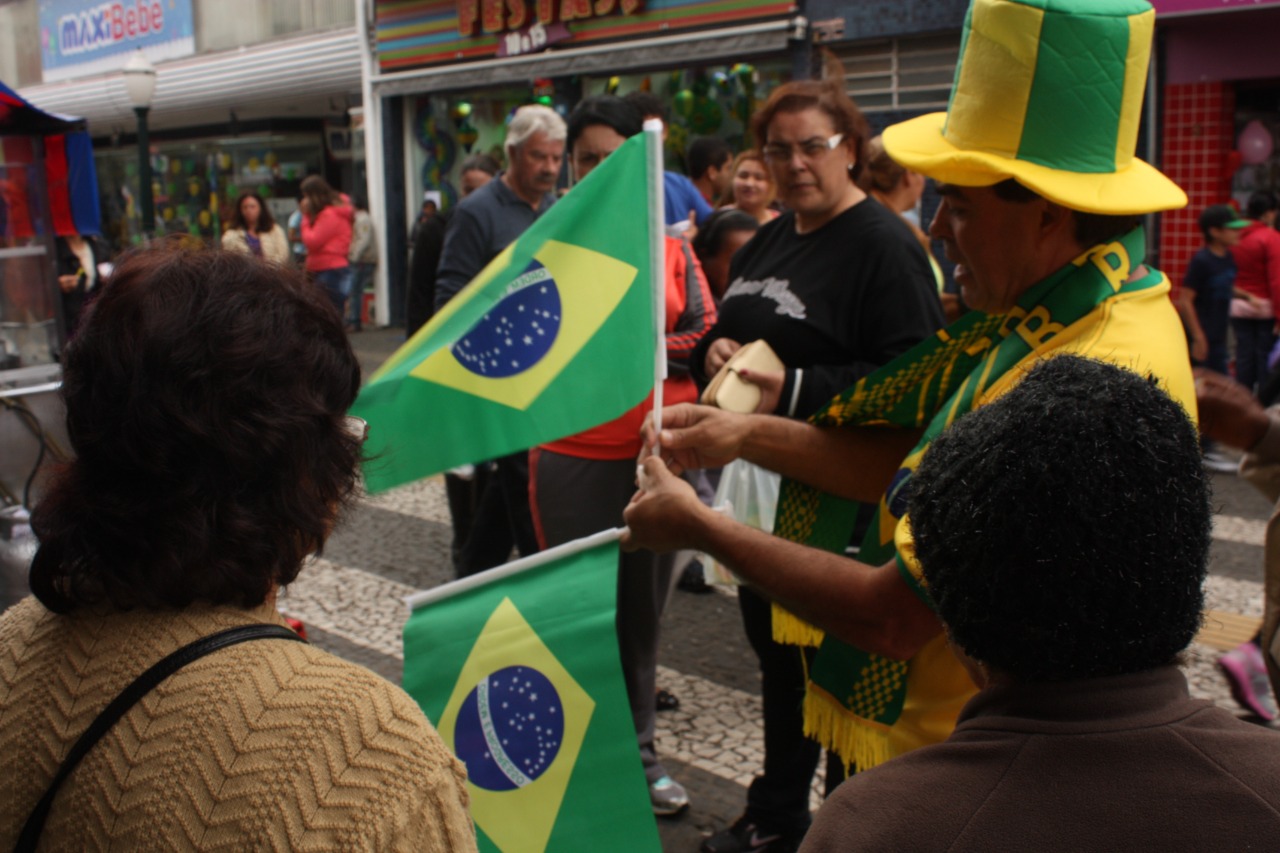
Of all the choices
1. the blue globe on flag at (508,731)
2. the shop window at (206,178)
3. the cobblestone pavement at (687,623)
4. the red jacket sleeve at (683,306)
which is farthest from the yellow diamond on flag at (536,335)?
the shop window at (206,178)

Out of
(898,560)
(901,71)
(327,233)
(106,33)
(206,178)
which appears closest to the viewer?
(898,560)

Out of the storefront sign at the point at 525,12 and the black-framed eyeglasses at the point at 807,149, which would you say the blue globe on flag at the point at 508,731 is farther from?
the storefront sign at the point at 525,12

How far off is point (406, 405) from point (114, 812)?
5.64 ft

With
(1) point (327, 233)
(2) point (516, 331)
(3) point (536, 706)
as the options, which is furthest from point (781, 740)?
(1) point (327, 233)

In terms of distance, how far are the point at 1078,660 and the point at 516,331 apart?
2012 millimetres

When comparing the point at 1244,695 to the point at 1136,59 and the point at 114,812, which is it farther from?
the point at 114,812

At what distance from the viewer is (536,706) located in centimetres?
257

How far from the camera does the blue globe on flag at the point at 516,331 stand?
294 centimetres

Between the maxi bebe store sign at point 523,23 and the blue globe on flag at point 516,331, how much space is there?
10591 mm

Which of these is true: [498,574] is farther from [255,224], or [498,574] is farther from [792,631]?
[255,224]

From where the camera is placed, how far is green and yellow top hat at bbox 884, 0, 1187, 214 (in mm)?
1971

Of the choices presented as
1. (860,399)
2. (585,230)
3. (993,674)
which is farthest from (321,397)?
(585,230)

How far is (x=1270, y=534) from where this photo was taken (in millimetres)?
2395

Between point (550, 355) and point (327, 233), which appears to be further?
point (327, 233)
